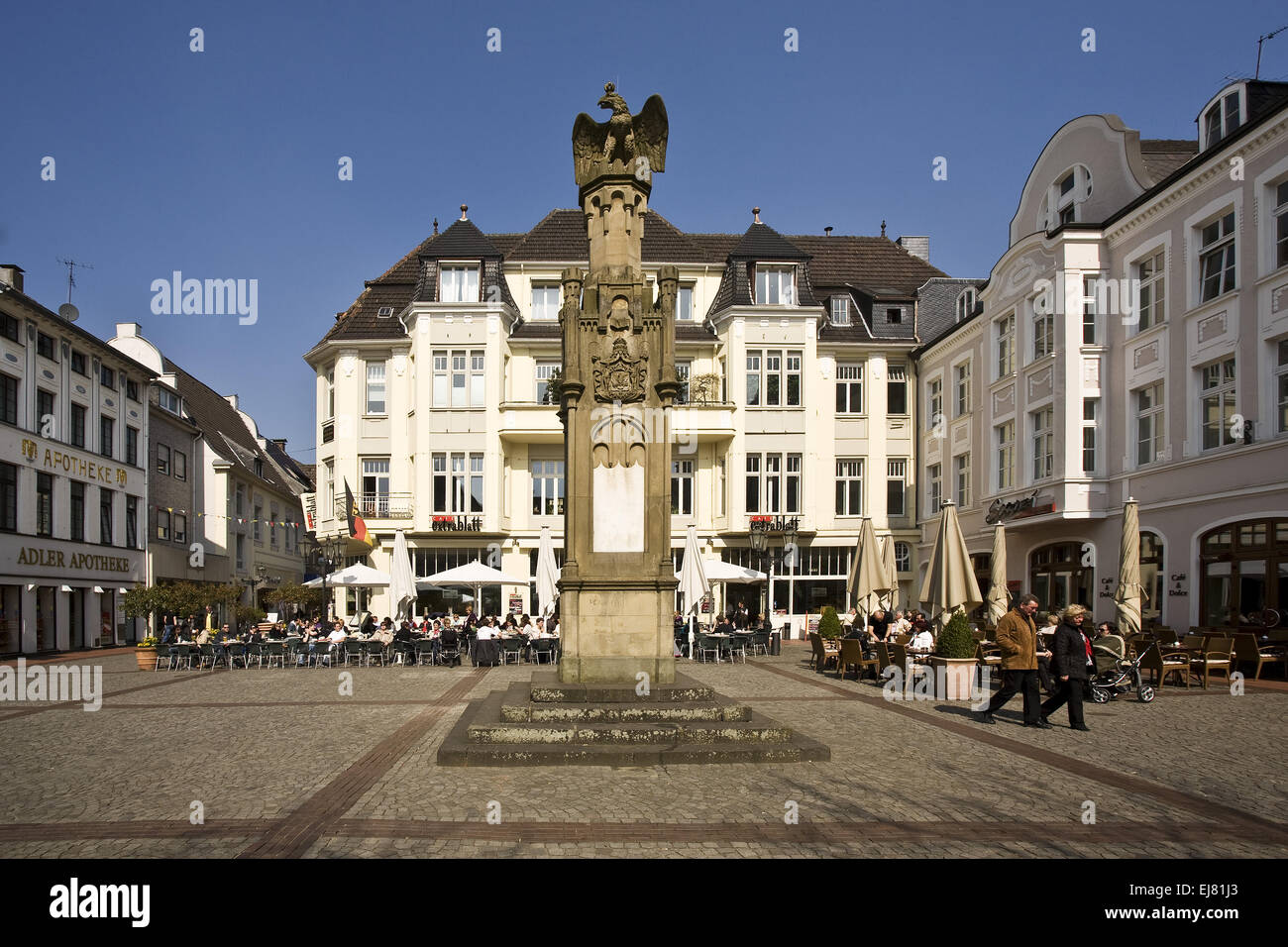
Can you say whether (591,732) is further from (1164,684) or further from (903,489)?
(903,489)

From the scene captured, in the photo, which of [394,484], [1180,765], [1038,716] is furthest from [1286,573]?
[394,484]

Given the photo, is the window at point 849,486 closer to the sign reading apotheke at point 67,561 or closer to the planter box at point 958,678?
the planter box at point 958,678

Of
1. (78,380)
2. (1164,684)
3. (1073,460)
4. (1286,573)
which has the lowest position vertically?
(1164,684)

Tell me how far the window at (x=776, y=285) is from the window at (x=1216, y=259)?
17280mm

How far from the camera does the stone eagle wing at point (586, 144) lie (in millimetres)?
13062

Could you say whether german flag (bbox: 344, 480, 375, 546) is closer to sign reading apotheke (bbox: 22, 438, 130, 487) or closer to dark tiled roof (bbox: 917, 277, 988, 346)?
sign reading apotheke (bbox: 22, 438, 130, 487)

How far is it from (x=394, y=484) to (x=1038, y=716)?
30295mm

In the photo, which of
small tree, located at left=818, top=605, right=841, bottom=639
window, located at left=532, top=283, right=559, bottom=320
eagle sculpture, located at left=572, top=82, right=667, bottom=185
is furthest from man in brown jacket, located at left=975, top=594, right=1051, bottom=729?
window, located at left=532, top=283, right=559, bottom=320

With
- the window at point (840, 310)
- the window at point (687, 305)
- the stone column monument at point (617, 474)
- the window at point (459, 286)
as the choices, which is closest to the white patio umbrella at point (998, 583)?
the stone column monument at point (617, 474)

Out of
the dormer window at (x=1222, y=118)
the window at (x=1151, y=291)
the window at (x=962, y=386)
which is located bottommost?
the window at (x=962, y=386)

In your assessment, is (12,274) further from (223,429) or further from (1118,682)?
(1118,682)

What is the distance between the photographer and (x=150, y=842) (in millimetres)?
6957

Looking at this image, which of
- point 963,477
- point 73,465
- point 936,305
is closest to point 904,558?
point 963,477

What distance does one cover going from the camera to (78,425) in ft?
116
